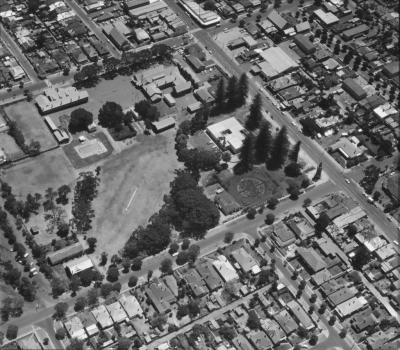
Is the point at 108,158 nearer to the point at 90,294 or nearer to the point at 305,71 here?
the point at 90,294

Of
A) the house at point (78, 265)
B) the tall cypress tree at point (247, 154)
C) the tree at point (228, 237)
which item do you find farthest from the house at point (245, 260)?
the house at point (78, 265)

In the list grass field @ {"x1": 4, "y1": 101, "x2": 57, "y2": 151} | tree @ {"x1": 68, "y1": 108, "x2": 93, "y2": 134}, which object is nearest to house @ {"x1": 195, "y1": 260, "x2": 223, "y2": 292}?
tree @ {"x1": 68, "y1": 108, "x2": 93, "y2": 134}

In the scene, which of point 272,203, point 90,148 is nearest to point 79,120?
point 90,148

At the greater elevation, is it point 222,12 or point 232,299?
point 222,12

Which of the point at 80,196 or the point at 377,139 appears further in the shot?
the point at 377,139

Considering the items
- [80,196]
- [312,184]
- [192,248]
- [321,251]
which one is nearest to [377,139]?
[312,184]

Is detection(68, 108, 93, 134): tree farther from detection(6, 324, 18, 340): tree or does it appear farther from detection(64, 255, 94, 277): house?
detection(6, 324, 18, 340): tree

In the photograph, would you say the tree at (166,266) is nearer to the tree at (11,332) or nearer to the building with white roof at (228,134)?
the tree at (11,332)
